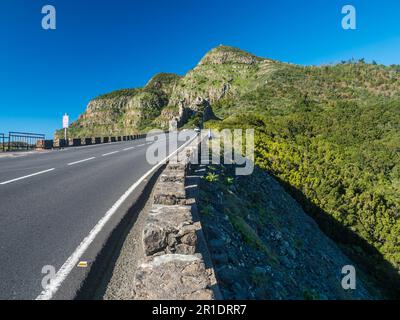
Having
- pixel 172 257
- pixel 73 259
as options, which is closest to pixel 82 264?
pixel 73 259

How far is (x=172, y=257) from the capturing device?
3.43 meters

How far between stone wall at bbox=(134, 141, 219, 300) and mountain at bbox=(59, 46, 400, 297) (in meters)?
14.9

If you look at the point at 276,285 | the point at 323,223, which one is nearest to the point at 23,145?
the point at 323,223

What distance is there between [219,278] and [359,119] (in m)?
55.7

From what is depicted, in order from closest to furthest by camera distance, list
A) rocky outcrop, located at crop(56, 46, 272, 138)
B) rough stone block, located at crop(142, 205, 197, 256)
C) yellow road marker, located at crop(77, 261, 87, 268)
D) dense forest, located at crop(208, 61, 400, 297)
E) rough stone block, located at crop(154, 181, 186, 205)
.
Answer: rough stone block, located at crop(142, 205, 197, 256) < yellow road marker, located at crop(77, 261, 87, 268) < rough stone block, located at crop(154, 181, 186, 205) < dense forest, located at crop(208, 61, 400, 297) < rocky outcrop, located at crop(56, 46, 272, 138)

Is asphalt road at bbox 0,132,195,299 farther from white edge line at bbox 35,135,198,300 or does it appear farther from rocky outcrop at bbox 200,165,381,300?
rocky outcrop at bbox 200,165,381,300

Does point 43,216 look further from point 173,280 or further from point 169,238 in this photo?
point 173,280

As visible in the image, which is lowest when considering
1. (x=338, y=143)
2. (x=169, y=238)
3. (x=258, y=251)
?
(x=258, y=251)

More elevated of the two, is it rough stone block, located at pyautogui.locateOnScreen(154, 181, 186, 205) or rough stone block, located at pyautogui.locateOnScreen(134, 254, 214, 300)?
rough stone block, located at pyautogui.locateOnScreen(154, 181, 186, 205)

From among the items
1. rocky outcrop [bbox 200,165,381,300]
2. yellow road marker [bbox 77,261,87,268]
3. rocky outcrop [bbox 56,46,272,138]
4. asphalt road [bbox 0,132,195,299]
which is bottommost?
rocky outcrop [bbox 200,165,381,300]

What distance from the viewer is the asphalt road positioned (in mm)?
3869

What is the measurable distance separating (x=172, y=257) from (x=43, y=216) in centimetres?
358

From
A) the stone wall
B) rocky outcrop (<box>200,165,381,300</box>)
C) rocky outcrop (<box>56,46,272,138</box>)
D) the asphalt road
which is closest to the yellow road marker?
the asphalt road
